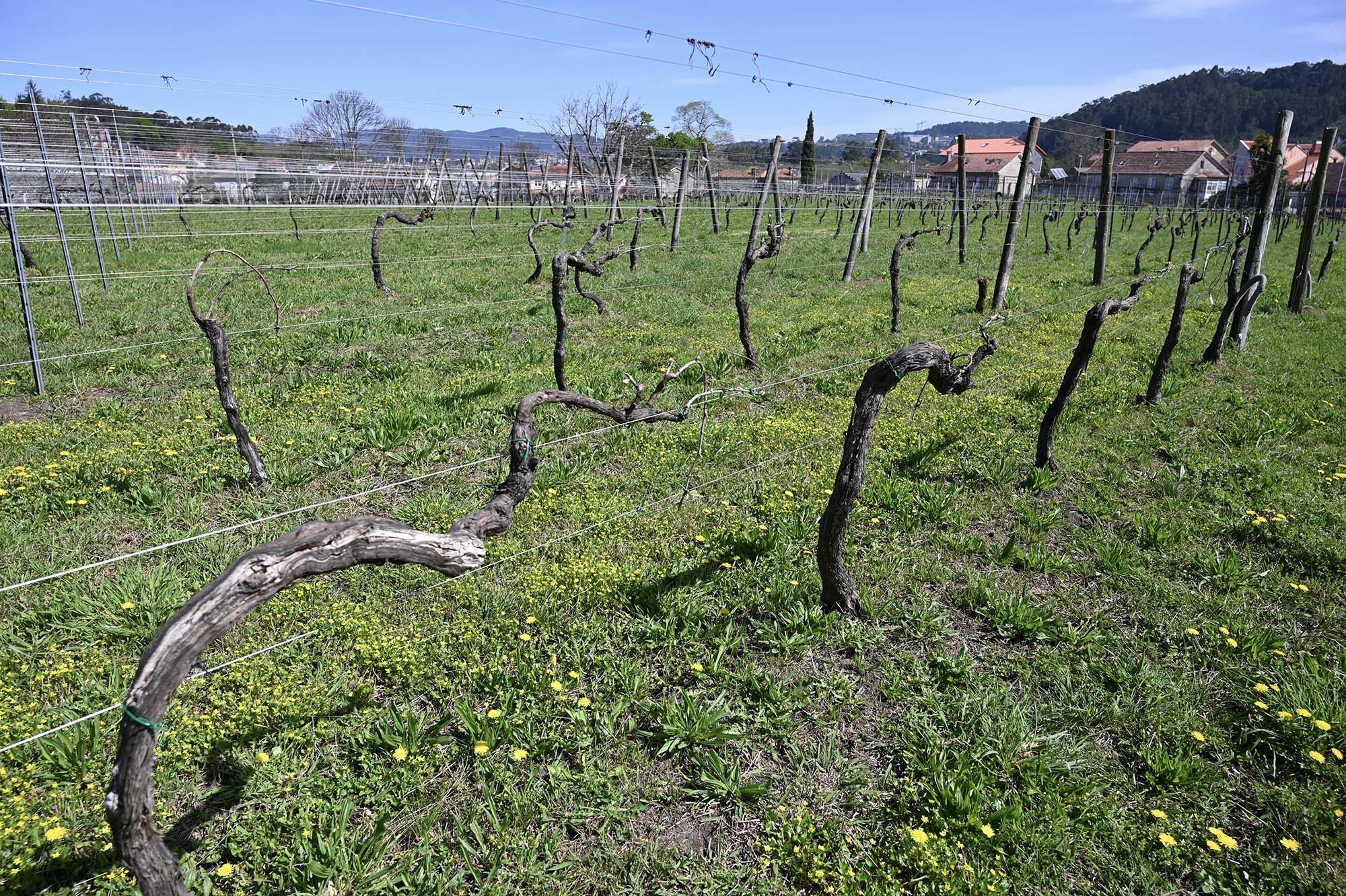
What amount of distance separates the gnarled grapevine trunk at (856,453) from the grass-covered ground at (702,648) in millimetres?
217

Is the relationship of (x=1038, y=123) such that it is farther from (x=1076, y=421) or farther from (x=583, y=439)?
(x=583, y=439)

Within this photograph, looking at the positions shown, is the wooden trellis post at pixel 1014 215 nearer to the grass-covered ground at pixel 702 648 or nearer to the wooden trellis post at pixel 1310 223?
the wooden trellis post at pixel 1310 223

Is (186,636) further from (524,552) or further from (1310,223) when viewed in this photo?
(1310,223)

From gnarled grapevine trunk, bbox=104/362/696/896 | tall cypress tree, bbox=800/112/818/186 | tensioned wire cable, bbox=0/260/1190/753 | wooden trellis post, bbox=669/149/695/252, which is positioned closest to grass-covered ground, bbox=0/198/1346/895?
tensioned wire cable, bbox=0/260/1190/753

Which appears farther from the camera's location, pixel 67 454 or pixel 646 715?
pixel 67 454

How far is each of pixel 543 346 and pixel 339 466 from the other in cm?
414

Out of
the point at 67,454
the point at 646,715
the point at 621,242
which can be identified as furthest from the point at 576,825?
the point at 621,242

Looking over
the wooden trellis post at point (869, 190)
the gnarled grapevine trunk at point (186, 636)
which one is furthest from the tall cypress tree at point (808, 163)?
the gnarled grapevine trunk at point (186, 636)

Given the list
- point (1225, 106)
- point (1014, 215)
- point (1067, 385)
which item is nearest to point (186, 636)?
point (1067, 385)

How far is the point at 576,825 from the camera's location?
324cm

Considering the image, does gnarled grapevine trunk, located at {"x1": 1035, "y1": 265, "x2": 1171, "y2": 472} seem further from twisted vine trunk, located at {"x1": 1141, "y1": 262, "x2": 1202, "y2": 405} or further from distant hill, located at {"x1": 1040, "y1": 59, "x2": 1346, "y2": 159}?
distant hill, located at {"x1": 1040, "y1": 59, "x2": 1346, "y2": 159}

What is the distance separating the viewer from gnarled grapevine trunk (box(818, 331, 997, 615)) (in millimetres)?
4340

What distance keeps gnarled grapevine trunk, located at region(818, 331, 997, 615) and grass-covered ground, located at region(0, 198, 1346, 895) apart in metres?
0.22

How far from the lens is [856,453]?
4461 mm
